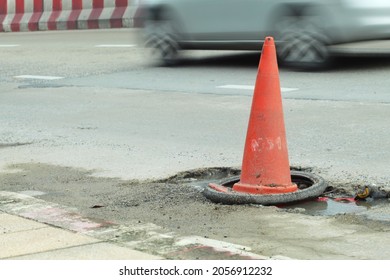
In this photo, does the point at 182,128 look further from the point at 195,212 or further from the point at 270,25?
the point at 270,25

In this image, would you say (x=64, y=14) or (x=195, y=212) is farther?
(x=64, y=14)

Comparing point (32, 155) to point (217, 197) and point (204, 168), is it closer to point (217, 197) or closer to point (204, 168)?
point (204, 168)

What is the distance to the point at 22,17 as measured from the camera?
27172 mm

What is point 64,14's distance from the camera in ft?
85.5

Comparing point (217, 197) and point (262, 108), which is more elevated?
point (262, 108)

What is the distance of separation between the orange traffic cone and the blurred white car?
6.29 m

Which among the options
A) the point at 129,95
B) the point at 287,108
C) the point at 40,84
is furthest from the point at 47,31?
the point at 287,108

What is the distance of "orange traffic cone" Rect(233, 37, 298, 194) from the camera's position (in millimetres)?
5969

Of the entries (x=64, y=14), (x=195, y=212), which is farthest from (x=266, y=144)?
(x=64, y=14)

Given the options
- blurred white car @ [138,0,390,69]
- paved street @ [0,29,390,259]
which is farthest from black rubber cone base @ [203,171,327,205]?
blurred white car @ [138,0,390,69]

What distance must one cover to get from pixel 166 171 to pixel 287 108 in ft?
9.84

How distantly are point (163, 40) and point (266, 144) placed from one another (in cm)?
856

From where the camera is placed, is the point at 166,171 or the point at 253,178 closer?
the point at 253,178

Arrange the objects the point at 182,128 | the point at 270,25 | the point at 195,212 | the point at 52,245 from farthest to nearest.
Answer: the point at 270,25
the point at 182,128
the point at 195,212
the point at 52,245
